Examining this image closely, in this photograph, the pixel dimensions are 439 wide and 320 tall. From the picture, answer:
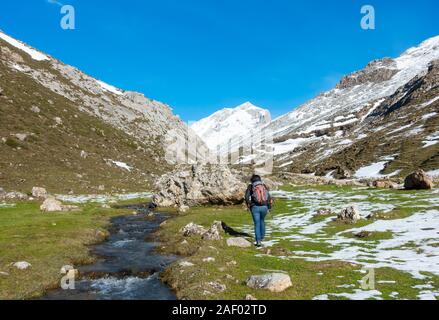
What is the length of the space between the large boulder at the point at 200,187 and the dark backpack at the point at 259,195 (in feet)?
102

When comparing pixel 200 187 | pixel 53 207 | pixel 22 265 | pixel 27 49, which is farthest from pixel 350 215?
pixel 27 49

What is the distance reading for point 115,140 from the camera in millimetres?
141750

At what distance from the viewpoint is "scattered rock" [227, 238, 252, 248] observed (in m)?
28.2

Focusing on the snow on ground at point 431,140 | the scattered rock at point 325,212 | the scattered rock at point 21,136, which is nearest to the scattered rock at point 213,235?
the scattered rock at point 325,212

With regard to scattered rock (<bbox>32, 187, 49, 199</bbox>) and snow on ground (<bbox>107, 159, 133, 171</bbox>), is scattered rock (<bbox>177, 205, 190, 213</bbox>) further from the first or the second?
snow on ground (<bbox>107, 159, 133, 171</bbox>)

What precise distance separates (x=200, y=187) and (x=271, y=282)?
1704 inches

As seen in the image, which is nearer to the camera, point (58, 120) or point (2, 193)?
point (2, 193)

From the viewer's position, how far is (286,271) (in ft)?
67.7

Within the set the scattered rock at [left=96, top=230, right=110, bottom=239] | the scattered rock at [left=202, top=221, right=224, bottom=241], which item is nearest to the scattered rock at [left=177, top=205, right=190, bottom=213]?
the scattered rock at [left=96, top=230, right=110, bottom=239]

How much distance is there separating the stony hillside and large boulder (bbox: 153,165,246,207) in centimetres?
2687

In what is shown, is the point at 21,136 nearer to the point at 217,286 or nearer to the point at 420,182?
the point at 420,182

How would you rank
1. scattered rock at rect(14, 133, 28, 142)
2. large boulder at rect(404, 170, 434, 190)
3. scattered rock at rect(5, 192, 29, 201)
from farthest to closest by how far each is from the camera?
1. scattered rock at rect(14, 133, 28, 142)
2. scattered rock at rect(5, 192, 29, 201)
3. large boulder at rect(404, 170, 434, 190)
